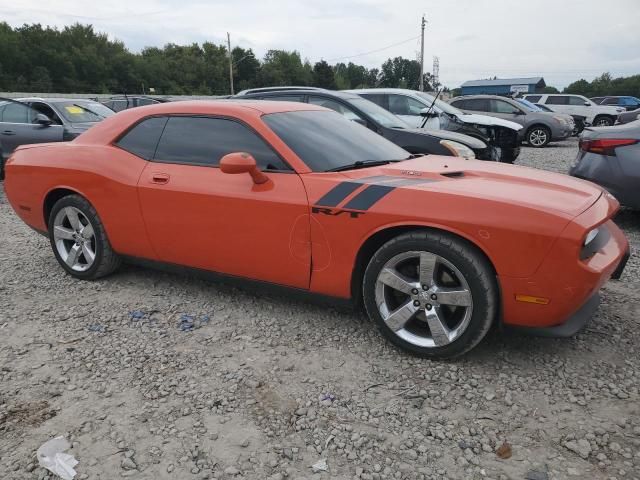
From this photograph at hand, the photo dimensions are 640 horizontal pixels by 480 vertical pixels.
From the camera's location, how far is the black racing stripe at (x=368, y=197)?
9.30 feet

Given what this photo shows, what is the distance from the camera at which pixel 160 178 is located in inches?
139

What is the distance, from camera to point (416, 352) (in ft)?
9.30

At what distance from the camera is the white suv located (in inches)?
788

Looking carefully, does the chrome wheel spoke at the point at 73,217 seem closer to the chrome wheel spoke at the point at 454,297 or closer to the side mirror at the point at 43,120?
the chrome wheel spoke at the point at 454,297

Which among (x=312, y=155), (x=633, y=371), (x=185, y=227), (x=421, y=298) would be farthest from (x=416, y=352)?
(x=185, y=227)

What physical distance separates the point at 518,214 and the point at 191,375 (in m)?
1.90

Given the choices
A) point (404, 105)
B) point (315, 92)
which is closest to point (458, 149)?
point (315, 92)

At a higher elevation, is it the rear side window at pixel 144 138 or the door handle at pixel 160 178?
the rear side window at pixel 144 138

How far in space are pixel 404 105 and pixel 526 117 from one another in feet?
23.1

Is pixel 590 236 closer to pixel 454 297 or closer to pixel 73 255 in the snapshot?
pixel 454 297

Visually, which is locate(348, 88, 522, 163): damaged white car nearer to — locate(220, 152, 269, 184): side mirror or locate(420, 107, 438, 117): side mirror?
locate(420, 107, 438, 117): side mirror

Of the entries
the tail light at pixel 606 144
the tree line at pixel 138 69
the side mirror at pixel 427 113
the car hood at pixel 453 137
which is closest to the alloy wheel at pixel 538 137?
the side mirror at pixel 427 113

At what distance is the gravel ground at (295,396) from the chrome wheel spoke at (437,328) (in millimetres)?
149

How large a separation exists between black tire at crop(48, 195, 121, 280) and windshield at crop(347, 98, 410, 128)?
399cm
